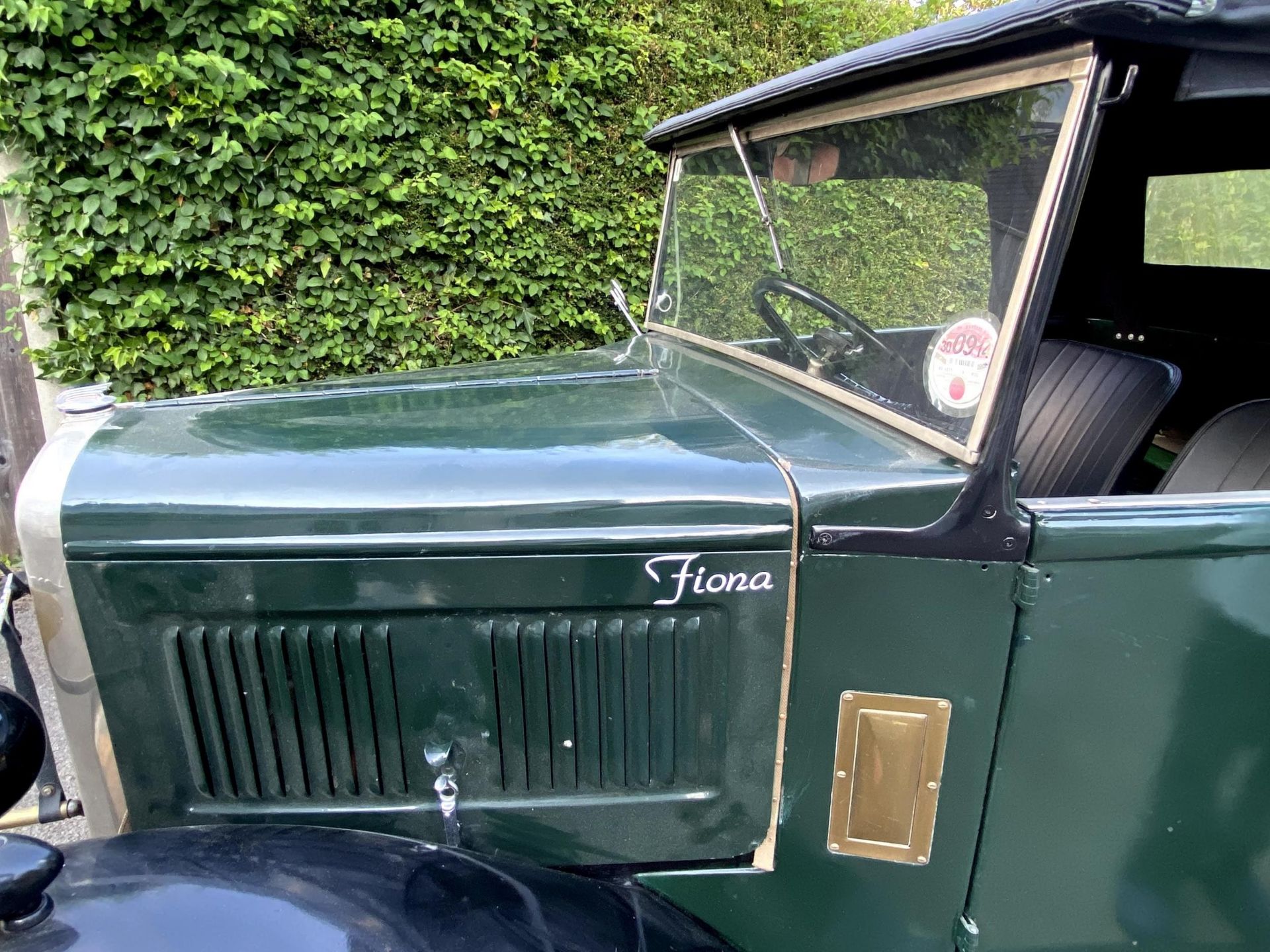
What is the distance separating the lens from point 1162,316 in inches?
107

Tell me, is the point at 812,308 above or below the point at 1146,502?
above

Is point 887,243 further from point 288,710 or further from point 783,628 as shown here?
point 288,710

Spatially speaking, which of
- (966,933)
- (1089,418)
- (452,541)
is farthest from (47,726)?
(1089,418)

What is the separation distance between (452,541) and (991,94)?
41.7 inches

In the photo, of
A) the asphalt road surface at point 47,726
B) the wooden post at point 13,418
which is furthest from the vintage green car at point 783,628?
the wooden post at point 13,418

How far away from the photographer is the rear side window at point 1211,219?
6.89ft

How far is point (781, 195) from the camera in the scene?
1.87 metres

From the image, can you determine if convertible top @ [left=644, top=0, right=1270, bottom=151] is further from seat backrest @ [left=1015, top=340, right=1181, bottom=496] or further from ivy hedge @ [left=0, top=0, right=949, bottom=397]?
ivy hedge @ [left=0, top=0, right=949, bottom=397]

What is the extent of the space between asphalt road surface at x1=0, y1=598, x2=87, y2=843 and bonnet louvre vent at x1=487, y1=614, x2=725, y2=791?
1.18 m

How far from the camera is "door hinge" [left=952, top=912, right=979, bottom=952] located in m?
1.44

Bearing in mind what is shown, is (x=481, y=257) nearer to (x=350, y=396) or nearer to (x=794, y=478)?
(x=350, y=396)

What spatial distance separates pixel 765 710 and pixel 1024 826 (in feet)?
1.56

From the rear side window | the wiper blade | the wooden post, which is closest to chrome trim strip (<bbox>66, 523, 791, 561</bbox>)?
the wiper blade

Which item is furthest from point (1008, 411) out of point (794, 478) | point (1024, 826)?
point (1024, 826)
